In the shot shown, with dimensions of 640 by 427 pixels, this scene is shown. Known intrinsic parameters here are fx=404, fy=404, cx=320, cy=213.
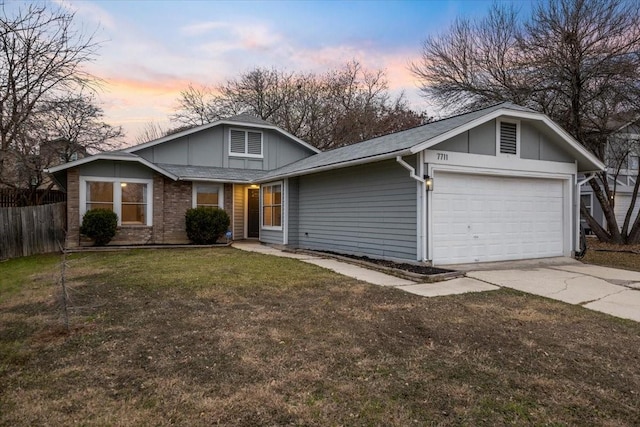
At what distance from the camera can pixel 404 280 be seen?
7.75 m

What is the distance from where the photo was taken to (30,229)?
40.1ft

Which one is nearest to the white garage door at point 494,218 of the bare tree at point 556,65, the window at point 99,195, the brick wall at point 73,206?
the bare tree at point 556,65

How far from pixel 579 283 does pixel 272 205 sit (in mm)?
9984

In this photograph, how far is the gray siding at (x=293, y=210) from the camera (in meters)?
13.8

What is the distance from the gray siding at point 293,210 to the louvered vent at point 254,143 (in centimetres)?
395

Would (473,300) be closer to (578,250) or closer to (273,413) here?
(273,413)

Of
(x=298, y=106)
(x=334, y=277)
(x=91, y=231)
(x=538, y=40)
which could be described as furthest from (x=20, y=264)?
(x=298, y=106)

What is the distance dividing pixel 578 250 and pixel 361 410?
10.7 metres

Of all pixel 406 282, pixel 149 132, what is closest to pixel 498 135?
pixel 406 282

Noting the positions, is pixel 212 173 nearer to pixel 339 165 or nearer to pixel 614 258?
pixel 339 165

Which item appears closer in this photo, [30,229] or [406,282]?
[406,282]

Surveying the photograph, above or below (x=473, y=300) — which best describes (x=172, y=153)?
above

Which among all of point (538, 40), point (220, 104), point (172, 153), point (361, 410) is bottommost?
point (361, 410)

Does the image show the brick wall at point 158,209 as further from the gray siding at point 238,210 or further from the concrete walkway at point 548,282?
the concrete walkway at point 548,282
